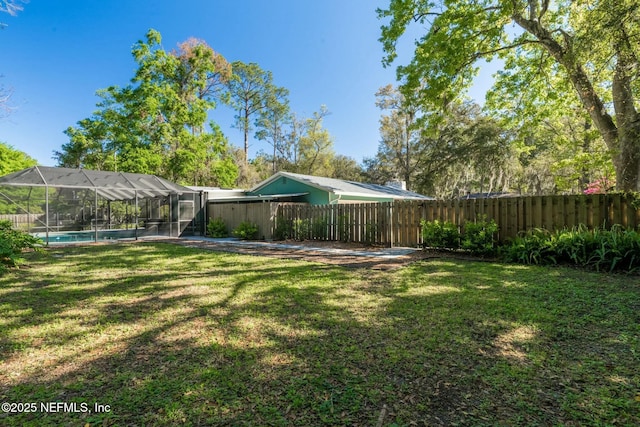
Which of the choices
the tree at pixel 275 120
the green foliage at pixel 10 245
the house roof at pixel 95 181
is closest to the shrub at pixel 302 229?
the house roof at pixel 95 181

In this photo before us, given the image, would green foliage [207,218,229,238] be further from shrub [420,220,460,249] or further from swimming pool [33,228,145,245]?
shrub [420,220,460,249]

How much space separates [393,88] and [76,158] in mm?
31659

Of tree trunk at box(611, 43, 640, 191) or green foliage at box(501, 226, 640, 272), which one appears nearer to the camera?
green foliage at box(501, 226, 640, 272)

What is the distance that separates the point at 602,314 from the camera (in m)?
3.81

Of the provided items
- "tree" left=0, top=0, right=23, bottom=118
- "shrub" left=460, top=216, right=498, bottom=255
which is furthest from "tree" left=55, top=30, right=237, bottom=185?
"shrub" left=460, top=216, right=498, bottom=255

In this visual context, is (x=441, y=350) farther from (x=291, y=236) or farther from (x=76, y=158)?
(x=76, y=158)

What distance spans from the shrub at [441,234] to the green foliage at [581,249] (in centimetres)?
135

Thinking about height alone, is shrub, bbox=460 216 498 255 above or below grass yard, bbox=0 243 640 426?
above

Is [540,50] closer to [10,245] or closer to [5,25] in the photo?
[5,25]

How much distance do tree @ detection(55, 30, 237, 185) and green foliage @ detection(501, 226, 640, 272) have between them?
23.5 meters

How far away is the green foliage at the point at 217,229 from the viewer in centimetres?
1614

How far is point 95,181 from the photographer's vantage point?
46.6 feet

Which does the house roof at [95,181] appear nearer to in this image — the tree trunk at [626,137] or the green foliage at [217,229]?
the green foliage at [217,229]

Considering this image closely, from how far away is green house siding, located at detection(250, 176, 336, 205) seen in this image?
52.9 ft
